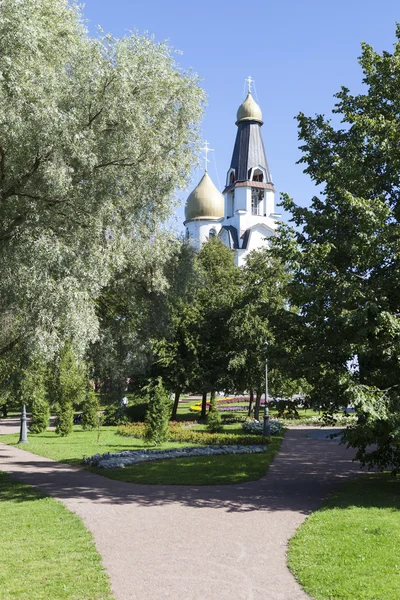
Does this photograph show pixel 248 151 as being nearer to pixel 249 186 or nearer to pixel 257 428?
pixel 249 186

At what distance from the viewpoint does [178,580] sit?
7.02 m

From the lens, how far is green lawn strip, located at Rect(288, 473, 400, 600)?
6688 mm

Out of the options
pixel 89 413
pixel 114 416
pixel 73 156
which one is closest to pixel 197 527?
pixel 73 156

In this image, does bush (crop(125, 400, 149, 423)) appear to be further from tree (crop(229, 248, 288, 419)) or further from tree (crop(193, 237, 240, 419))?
tree (crop(229, 248, 288, 419))

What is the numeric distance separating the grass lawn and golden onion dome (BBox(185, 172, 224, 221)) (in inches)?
1968

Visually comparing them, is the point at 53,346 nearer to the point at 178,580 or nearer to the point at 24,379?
the point at 178,580

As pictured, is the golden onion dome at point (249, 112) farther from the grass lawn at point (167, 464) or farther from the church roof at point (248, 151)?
the grass lawn at point (167, 464)

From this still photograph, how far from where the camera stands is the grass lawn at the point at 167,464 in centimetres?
1455

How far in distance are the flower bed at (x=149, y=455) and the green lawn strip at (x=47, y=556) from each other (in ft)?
17.1

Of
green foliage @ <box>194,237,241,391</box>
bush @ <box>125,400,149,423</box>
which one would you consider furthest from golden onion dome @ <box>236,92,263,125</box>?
bush @ <box>125,400,149,423</box>

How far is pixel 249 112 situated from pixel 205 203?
12260 mm

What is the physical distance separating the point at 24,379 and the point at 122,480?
5.13 meters

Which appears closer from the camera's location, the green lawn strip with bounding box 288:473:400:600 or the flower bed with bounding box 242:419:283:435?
the green lawn strip with bounding box 288:473:400:600

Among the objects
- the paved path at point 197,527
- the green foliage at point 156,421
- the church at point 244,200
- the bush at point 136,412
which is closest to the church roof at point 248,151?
the church at point 244,200
